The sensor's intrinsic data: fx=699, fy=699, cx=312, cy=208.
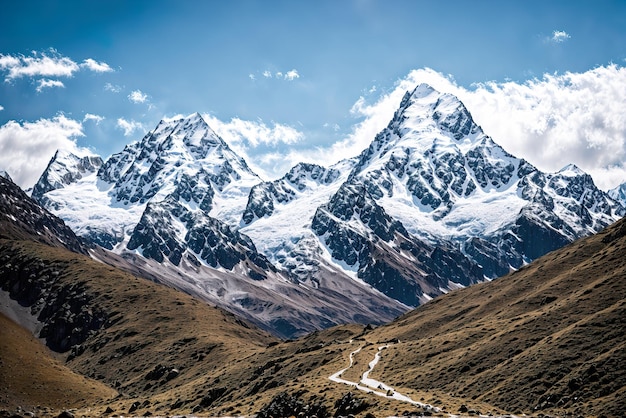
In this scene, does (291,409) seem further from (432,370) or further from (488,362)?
(488,362)

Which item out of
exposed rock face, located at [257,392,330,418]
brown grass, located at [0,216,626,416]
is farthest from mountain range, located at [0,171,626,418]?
brown grass, located at [0,216,626,416]

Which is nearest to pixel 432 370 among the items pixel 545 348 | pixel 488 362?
pixel 488 362

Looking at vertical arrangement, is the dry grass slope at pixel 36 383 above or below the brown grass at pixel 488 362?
below

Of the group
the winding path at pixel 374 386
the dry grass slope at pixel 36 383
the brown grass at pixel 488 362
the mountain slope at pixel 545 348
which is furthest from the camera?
the dry grass slope at pixel 36 383

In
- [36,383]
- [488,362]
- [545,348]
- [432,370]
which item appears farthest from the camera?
[36,383]

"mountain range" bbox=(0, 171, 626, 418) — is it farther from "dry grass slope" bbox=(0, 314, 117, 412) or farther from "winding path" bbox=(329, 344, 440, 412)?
"dry grass slope" bbox=(0, 314, 117, 412)

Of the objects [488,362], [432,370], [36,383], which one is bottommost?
[36,383]

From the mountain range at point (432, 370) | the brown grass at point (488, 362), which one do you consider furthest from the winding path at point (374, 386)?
the brown grass at point (488, 362)

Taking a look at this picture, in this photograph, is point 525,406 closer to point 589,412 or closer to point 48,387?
point 589,412

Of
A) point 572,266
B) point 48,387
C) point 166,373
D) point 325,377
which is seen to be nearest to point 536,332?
point 325,377

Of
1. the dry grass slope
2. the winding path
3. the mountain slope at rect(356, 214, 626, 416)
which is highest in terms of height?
the mountain slope at rect(356, 214, 626, 416)

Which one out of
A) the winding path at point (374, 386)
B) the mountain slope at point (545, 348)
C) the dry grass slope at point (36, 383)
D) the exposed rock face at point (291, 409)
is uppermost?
the mountain slope at point (545, 348)

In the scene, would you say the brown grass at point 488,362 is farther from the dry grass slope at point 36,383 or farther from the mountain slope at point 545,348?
the dry grass slope at point 36,383

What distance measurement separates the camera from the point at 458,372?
120250 millimetres
